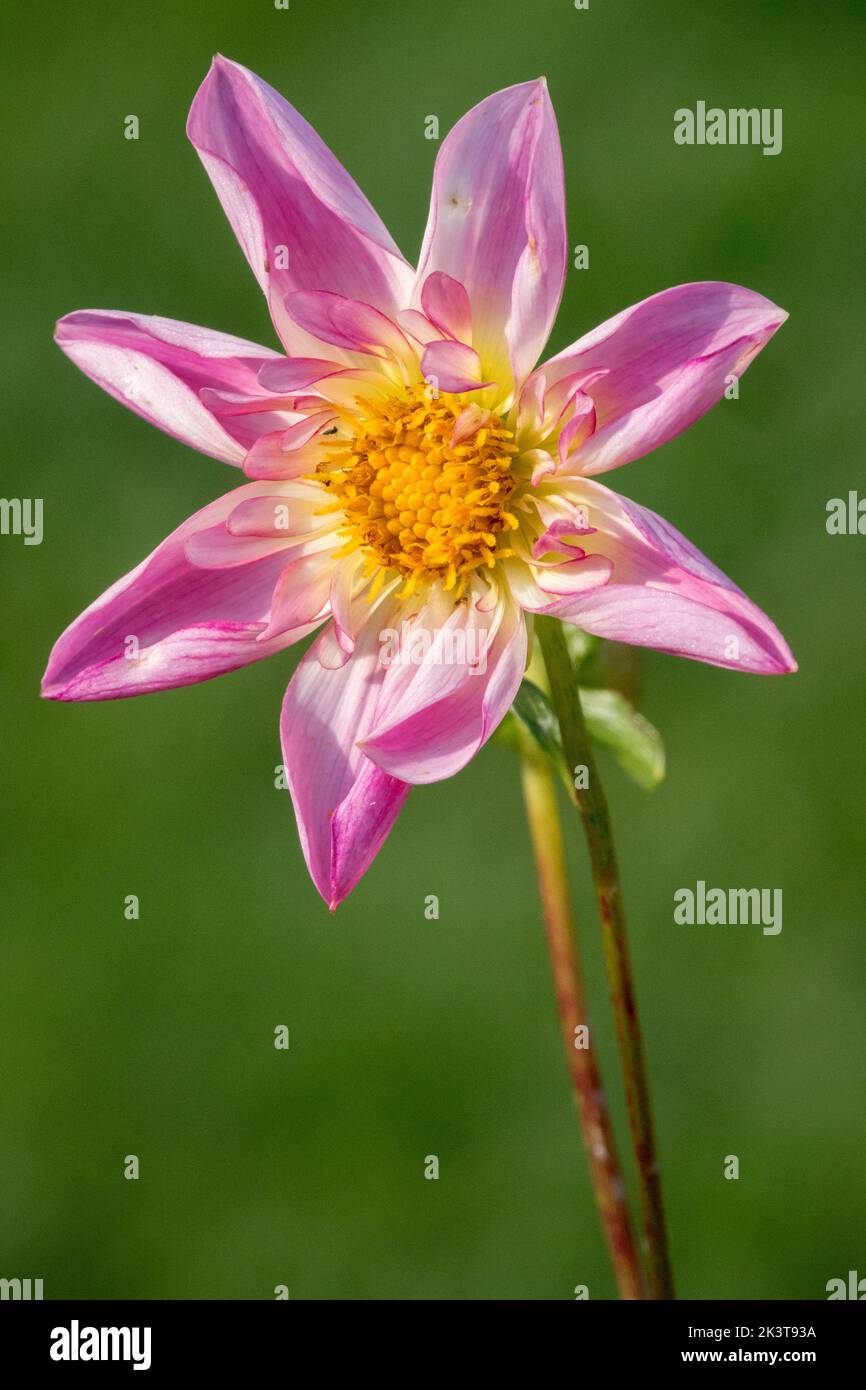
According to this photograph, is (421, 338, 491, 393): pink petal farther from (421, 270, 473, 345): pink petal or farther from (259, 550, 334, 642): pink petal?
(259, 550, 334, 642): pink petal

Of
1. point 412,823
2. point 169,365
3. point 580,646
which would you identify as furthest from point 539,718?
point 412,823

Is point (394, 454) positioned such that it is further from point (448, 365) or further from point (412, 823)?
point (412, 823)

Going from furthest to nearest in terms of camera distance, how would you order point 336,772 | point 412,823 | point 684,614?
point 412,823 < point 336,772 < point 684,614

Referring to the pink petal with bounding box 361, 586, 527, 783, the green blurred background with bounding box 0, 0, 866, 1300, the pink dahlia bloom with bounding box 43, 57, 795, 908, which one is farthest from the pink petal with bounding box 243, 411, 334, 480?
the green blurred background with bounding box 0, 0, 866, 1300

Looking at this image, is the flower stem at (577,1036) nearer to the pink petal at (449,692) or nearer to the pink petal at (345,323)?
the pink petal at (449,692)

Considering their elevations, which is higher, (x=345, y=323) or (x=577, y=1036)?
(x=345, y=323)
